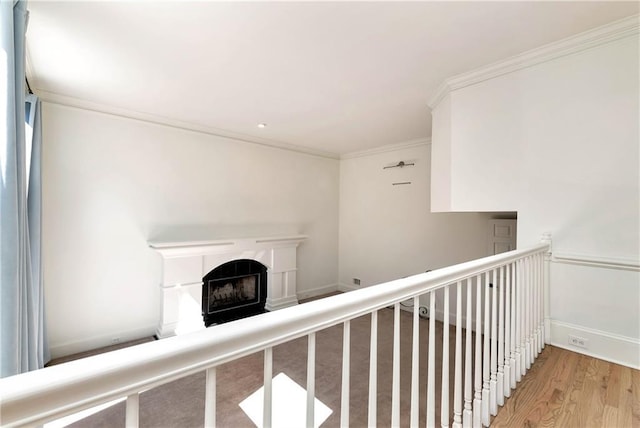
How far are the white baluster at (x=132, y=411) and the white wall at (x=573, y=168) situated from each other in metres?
2.54

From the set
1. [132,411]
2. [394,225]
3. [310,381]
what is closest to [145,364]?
[132,411]

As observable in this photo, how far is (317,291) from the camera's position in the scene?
4.90 m

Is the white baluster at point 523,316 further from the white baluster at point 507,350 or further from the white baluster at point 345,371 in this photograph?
the white baluster at point 345,371

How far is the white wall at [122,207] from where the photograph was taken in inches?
109

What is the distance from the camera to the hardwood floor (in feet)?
4.87

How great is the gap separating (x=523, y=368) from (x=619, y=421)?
44 cm

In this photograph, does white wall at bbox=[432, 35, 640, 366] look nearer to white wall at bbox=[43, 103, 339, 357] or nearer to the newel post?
the newel post

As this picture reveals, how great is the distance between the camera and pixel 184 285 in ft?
11.0

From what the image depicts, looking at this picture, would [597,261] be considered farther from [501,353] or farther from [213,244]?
[213,244]

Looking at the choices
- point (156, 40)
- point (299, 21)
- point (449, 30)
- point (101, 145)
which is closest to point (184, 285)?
point (101, 145)

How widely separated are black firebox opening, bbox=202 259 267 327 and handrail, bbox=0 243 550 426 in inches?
128

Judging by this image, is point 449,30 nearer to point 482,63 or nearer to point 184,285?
point 482,63

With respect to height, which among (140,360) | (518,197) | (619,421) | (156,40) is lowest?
(619,421)

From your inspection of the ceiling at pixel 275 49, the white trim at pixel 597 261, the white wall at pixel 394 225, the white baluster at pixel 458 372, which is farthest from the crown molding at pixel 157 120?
the white trim at pixel 597 261
